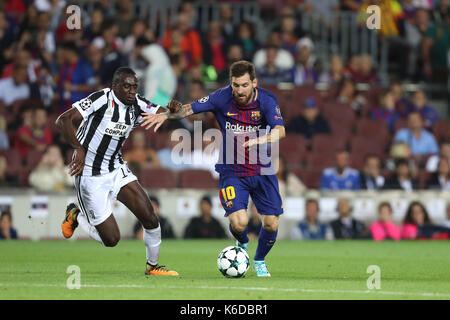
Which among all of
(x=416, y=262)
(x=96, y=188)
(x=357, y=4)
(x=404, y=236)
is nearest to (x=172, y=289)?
(x=96, y=188)

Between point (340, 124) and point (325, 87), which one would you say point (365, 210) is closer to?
point (340, 124)

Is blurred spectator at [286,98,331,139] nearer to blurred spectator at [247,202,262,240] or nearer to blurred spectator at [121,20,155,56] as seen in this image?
blurred spectator at [247,202,262,240]

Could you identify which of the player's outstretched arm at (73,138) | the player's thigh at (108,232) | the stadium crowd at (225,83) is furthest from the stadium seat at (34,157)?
the player's outstretched arm at (73,138)

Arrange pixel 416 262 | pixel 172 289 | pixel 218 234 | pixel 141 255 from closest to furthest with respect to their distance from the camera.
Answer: pixel 172 289 → pixel 416 262 → pixel 141 255 → pixel 218 234

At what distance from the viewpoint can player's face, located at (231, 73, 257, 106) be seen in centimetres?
1051

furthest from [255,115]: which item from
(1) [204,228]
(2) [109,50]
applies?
(2) [109,50]

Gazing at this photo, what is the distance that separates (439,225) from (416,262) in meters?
5.62

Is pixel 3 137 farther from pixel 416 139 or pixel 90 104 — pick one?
pixel 90 104

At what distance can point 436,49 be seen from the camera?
72.6 feet

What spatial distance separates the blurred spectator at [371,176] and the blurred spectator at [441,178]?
1056 millimetres

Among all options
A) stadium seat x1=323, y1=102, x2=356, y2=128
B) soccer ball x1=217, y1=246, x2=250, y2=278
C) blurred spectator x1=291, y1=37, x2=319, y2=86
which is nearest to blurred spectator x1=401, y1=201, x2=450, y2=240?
stadium seat x1=323, y1=102, x2=356, y2=128

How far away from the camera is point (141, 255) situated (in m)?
14.4

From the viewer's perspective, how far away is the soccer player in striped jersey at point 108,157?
35.1 ft

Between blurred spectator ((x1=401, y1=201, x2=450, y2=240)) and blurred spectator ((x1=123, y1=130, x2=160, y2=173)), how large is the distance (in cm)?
512
